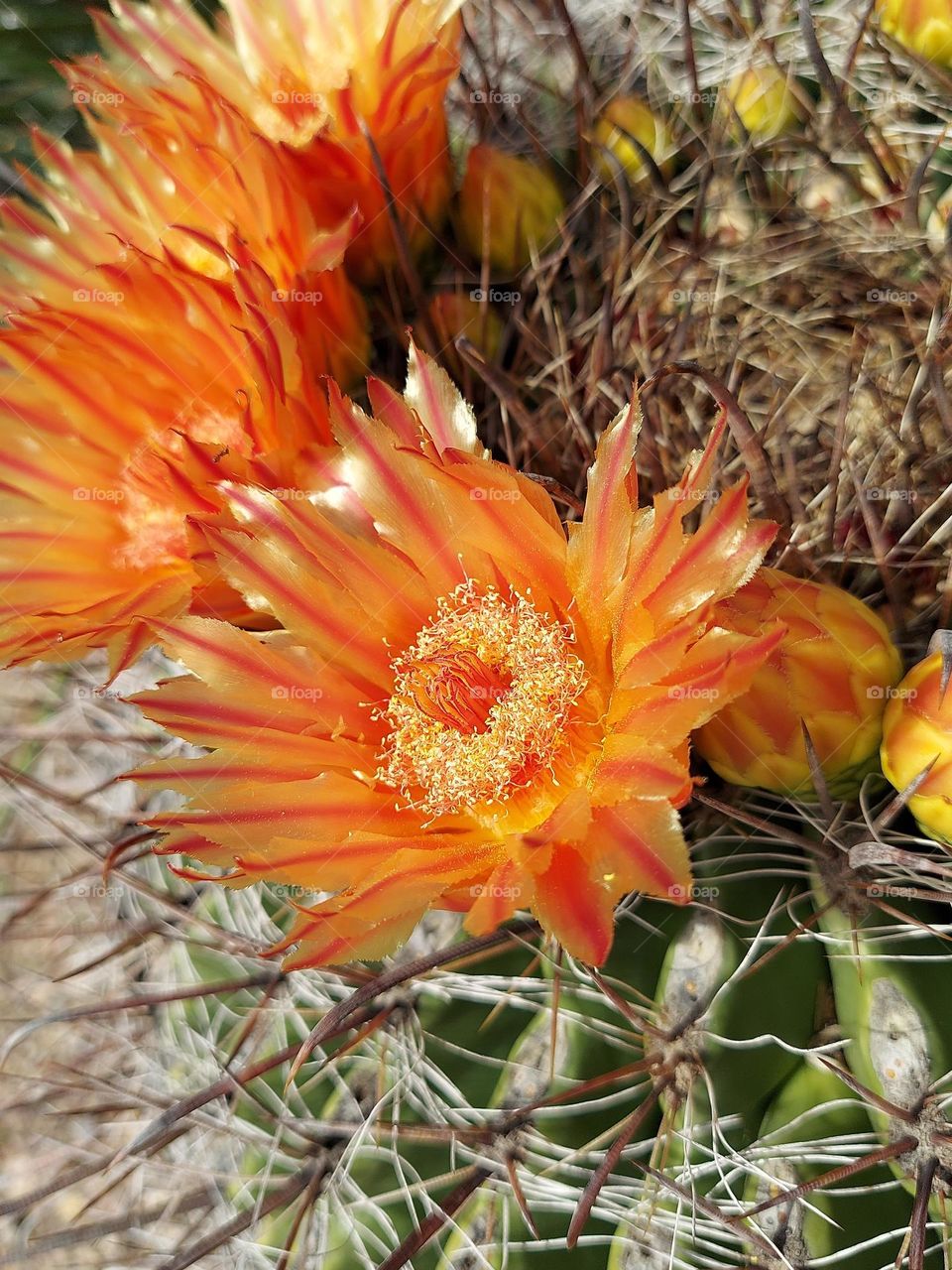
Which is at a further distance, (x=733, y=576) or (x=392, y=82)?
(x=392, y=82)

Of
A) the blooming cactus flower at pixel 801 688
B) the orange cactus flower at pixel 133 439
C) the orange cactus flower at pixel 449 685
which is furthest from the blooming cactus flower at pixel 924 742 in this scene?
the orange cactus flower at pixel 133 439

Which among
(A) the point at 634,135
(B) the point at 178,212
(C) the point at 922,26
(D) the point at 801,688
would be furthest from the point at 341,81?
(D) the point at 801,688

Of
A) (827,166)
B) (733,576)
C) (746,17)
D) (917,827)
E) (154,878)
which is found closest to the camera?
(733,576)

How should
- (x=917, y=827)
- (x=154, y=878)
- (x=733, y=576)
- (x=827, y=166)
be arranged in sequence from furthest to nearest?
(x=154, y=878) < (x=827, y=166) < (x=917, y=827) < (x=733, y=576)

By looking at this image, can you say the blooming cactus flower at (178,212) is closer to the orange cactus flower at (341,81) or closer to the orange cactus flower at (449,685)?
the orange cactus flower at (341,81)

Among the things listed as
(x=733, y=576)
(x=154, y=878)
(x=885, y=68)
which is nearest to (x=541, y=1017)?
(x=733, y=576)

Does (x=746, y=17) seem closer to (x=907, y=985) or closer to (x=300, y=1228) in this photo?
(x=907, y=985)

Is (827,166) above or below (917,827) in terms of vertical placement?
above

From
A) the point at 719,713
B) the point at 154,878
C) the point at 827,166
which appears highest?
the point at 827,166
